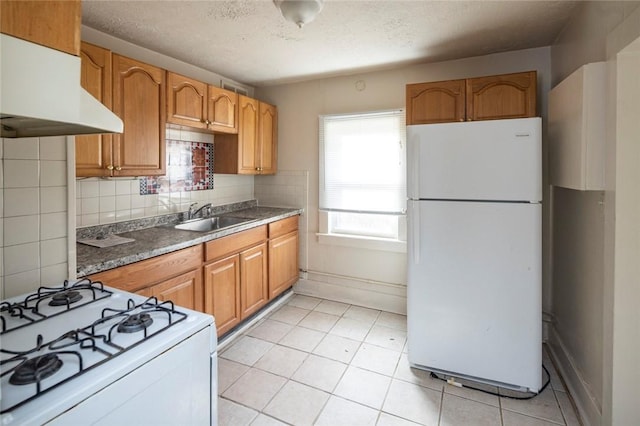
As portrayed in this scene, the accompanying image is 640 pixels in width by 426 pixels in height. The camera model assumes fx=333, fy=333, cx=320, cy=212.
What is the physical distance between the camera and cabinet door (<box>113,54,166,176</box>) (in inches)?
82.5

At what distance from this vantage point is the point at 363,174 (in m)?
3.27

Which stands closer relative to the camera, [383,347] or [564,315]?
[564,315]

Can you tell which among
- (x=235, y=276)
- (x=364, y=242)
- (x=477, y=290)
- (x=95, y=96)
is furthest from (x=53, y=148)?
Result: (x=364, y=242)

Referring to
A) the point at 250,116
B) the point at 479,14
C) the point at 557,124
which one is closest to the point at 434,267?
the point at 557,124

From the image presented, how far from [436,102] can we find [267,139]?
1.73 metres

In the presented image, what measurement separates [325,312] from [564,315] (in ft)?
6.19

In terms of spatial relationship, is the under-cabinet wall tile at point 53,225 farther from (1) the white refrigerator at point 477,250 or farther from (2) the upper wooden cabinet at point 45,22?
(1) the white refrigerator at point 477,250

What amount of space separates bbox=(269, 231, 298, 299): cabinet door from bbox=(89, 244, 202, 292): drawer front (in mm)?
945

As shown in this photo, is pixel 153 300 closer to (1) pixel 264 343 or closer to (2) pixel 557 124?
(1) pixel 264 343

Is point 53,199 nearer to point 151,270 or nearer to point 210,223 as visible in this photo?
point 151,270

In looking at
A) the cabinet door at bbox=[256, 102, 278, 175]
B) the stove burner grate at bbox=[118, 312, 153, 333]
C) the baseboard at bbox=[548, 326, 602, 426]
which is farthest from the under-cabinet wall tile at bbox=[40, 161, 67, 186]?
the baseboard at bbox=[548, 326, 602, 426]

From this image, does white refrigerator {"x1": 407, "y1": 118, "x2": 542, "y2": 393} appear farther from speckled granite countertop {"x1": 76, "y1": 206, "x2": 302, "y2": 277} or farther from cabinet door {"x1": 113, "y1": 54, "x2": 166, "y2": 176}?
cabinet door {"x1": 113, "y1": 54, "x2": 166, "y2": 176}

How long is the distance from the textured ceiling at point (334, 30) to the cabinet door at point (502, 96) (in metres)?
0.29

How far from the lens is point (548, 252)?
2639 mm
